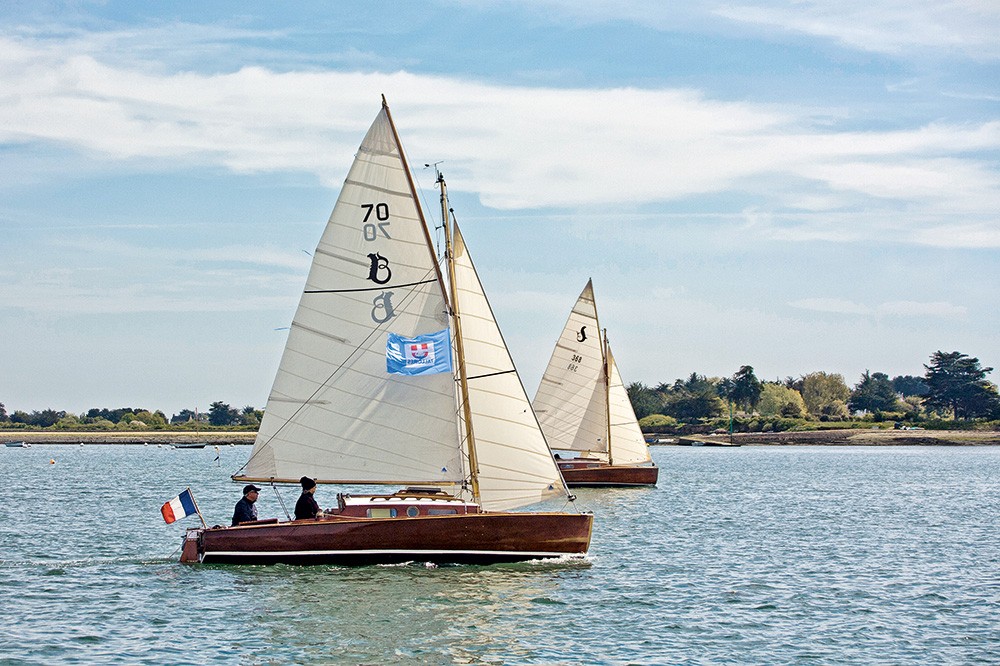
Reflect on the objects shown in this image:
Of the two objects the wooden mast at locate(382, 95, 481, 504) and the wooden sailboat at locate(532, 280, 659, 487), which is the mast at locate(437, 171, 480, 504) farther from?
the wooden sailboat at locate(532, 280, 659, 487)

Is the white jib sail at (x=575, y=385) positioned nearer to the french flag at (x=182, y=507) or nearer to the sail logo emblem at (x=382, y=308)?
the sail logo emblem at (x=382, y=308)

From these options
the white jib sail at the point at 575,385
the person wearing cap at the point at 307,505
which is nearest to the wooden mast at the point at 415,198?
the person wearing cap at the point at 307,505

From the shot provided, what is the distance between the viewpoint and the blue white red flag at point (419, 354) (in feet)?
103

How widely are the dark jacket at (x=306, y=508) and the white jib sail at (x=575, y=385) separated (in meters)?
34.2

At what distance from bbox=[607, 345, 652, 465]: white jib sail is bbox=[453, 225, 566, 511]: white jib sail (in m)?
34.8

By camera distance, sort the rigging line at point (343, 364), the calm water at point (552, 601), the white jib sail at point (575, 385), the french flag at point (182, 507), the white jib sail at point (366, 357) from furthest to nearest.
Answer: the white jib sail at point (575, 385) → the rigging line at point (343, 364) → the white jib sail at point (366, 357) → the french flag at point (182, 507) → the calm water at point (552, 601)

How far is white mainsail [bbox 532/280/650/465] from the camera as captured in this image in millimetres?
64438

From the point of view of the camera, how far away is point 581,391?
214 feet

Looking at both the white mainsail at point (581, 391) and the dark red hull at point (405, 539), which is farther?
the white mainsail at point (581, 391)

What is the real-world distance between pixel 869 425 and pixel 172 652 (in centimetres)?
18051

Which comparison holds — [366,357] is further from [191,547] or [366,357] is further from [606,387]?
[606,387]

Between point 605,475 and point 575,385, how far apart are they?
18.1ft

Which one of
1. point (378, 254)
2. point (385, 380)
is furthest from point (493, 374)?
point (378, 254)

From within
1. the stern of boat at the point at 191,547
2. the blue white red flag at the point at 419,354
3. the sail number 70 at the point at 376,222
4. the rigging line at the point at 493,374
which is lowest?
the stern of boat at the point at 191,547
